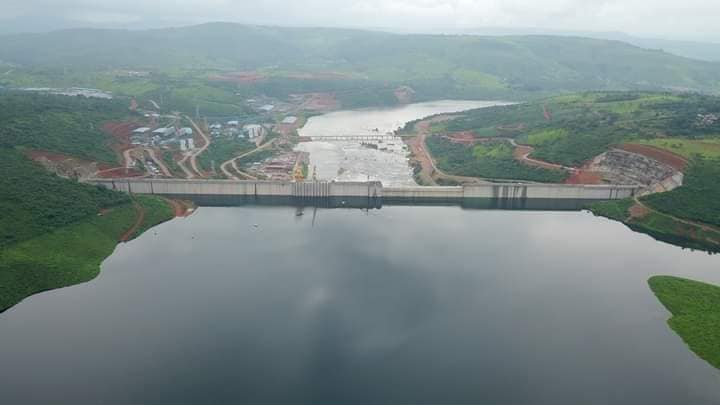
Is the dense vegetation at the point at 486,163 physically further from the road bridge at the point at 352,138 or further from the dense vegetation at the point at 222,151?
the dense vegetation at the point at 222,151

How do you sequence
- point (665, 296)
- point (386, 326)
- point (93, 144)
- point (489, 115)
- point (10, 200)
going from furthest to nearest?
point (489, 115) < point (93, 144) < point (10, 200) < point (665, 296) < point (386, 326)

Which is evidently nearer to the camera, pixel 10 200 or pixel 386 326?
pixel 386 326

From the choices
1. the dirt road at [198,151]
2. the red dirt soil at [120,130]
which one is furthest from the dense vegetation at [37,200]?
the red dirt soil at [120,130]

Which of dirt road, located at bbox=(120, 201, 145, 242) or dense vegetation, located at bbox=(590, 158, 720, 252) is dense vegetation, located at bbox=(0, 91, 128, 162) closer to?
dirt road, located at bbox=(120, 201, 145, 242)

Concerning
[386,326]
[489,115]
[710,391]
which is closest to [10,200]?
[386,326]

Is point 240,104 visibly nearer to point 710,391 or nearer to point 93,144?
point 93,144

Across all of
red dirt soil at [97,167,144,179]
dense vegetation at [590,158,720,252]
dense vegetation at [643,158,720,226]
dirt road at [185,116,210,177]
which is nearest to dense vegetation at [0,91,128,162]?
red dirt soil at [97,167,144,179]

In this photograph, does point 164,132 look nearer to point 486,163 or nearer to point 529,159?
point 486,163
